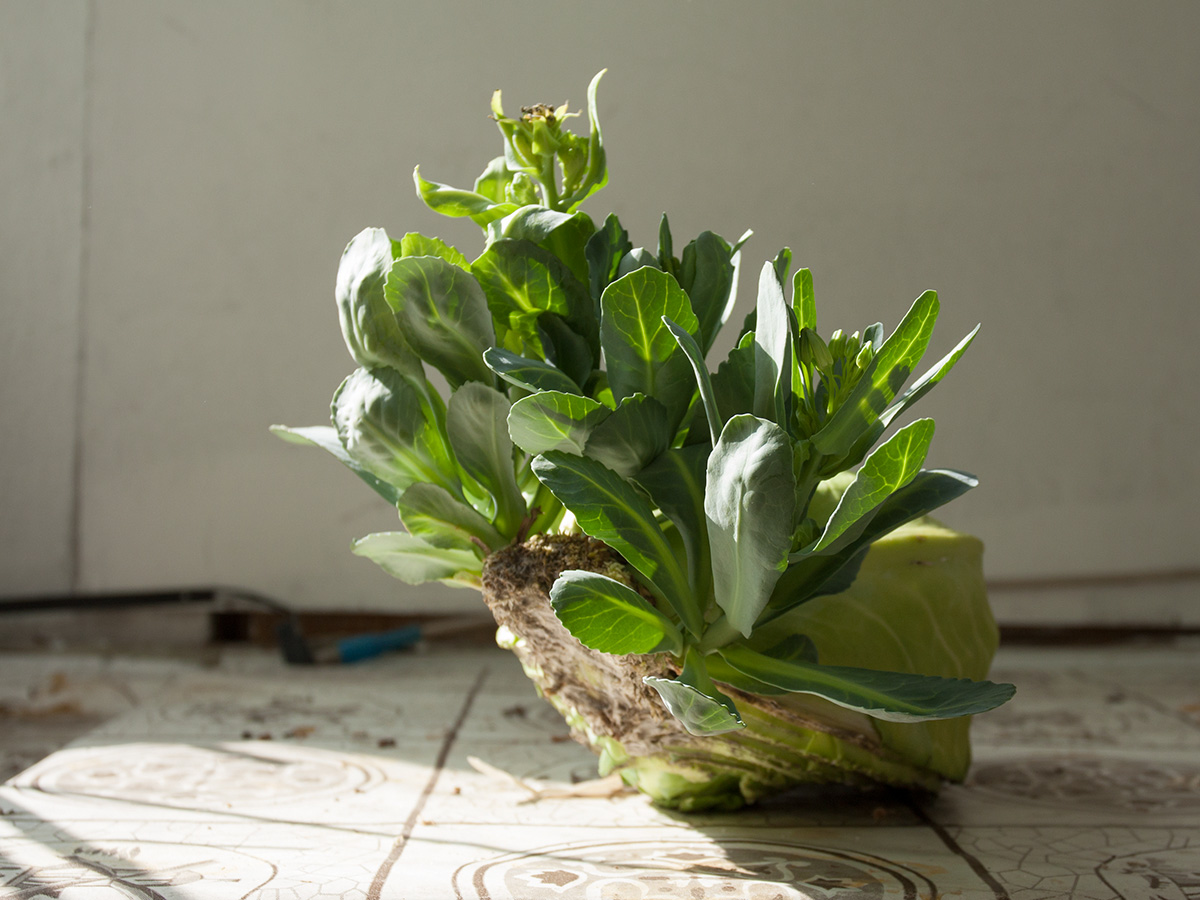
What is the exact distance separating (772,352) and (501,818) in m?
0.29

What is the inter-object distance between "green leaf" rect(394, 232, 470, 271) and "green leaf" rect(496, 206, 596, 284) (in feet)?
0.09

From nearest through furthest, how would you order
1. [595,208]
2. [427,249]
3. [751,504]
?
[751,504] < [427,249] < [595,208]

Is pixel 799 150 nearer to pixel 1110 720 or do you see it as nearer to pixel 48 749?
pixel 1110 720

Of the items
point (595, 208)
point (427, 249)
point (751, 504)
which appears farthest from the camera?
point (595, 208)

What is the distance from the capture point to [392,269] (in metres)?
0.38

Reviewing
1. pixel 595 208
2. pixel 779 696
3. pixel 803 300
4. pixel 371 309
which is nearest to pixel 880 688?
pixel 779 696

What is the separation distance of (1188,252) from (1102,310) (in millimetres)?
137

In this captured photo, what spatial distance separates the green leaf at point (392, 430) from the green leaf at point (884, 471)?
0.60ft

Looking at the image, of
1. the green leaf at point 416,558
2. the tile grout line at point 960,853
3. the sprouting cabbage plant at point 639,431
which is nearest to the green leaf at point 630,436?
the sprouting cabbage plant at point 639,431

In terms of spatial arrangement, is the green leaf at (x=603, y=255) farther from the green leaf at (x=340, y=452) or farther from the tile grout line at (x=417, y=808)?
the tile grout line at (x=417, y=808)

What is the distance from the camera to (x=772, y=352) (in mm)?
357

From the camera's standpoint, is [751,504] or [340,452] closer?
[751,504]

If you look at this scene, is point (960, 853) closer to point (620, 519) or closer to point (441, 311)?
point (620, 519)

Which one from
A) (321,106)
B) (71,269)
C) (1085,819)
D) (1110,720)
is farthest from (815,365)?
(71,269)
